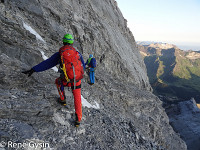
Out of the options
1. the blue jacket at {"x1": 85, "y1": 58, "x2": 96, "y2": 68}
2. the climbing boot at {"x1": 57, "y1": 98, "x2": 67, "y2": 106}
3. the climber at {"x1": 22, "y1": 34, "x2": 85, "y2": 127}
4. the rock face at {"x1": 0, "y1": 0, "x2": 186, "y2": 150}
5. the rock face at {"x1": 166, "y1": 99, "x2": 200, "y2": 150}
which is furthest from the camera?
the rock face at {"x1": 166, "y1": 99, "x2": 200, "y2": 150}

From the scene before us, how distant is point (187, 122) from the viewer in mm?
59875

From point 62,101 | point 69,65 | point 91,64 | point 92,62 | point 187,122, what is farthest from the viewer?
point 187,122

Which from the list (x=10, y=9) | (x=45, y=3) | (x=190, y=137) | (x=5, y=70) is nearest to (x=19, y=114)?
(x=5, y=70)

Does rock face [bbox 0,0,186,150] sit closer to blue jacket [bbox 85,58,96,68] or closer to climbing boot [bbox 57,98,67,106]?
climbing boot [bbox 57,98,67,106]

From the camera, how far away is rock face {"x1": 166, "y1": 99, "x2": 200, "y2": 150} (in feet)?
168

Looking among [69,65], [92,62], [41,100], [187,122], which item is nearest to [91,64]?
[92,62]

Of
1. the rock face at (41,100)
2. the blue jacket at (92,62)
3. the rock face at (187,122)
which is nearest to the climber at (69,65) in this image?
the rock face at (41,100)

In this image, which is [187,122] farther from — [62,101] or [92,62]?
[62,101]

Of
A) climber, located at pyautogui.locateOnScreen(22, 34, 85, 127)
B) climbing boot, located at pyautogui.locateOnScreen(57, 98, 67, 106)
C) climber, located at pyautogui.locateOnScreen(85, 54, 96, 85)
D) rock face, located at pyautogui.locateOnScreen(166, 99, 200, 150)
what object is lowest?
rock face, located at pyautogui.locateOnScreen(166, 99, 200, 150)

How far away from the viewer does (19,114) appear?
5.45 metres

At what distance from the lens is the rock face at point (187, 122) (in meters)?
51.3

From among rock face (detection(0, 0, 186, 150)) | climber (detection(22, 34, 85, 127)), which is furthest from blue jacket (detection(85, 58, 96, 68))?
climber (detection(22, 34, 85, 127))

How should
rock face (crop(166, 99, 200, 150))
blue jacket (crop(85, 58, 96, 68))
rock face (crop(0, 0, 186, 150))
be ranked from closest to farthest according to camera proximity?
rock face (crop(0, 0, 186, 150))
blue jacket (crop(85, 58, 96, 68))
rock face (crop(166, 99, 200, 150))

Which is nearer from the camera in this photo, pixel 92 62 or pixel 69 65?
pixel 69 65
